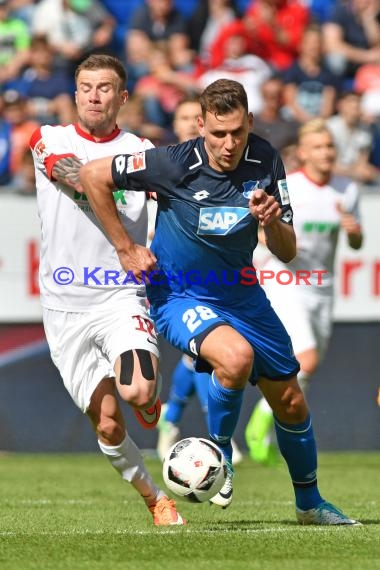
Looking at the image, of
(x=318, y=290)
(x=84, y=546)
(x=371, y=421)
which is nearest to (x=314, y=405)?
(x=371, y=421)

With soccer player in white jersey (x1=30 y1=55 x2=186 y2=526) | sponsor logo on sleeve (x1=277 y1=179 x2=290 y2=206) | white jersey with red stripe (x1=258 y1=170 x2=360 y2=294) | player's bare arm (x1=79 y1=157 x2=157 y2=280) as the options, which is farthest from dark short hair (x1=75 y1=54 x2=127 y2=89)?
white jersey with red stripe (x1=258 y1=170 x2=360 y2=294)

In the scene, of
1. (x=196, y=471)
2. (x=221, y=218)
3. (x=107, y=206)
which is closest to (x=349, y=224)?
(x=221, y=218)

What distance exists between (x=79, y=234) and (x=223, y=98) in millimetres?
1320

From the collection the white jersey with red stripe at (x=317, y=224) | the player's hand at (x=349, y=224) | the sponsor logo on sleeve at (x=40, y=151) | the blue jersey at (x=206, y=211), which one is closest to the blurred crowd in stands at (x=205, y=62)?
Answer: the white jersey with red stripe at (x=317, y=224)

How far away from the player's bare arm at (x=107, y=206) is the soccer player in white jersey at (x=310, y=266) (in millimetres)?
4329

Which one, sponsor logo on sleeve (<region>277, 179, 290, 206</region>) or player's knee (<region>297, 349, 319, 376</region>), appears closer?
sponsor logo on sleeve (<region>277, 179, 290, 206</region>)

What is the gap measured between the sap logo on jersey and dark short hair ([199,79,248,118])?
519mm

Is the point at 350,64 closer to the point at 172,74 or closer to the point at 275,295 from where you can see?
the point at 172,74

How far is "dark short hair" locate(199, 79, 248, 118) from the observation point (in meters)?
6.53

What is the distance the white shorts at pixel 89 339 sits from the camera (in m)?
7.07

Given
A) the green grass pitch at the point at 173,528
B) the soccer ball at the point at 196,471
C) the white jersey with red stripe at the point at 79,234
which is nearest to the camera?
the green grass pitch at the point at 173,528

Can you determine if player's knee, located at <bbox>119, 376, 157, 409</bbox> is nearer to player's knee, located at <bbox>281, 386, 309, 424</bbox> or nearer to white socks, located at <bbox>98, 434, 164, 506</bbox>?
white socks, located at <bbox>98, 434, 164, 506</bbox>

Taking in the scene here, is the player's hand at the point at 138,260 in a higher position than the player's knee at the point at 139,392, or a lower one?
higher

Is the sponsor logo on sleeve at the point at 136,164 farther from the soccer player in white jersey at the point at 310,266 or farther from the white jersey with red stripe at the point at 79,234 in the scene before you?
the soccer player in white jersey at the point at 310,266
